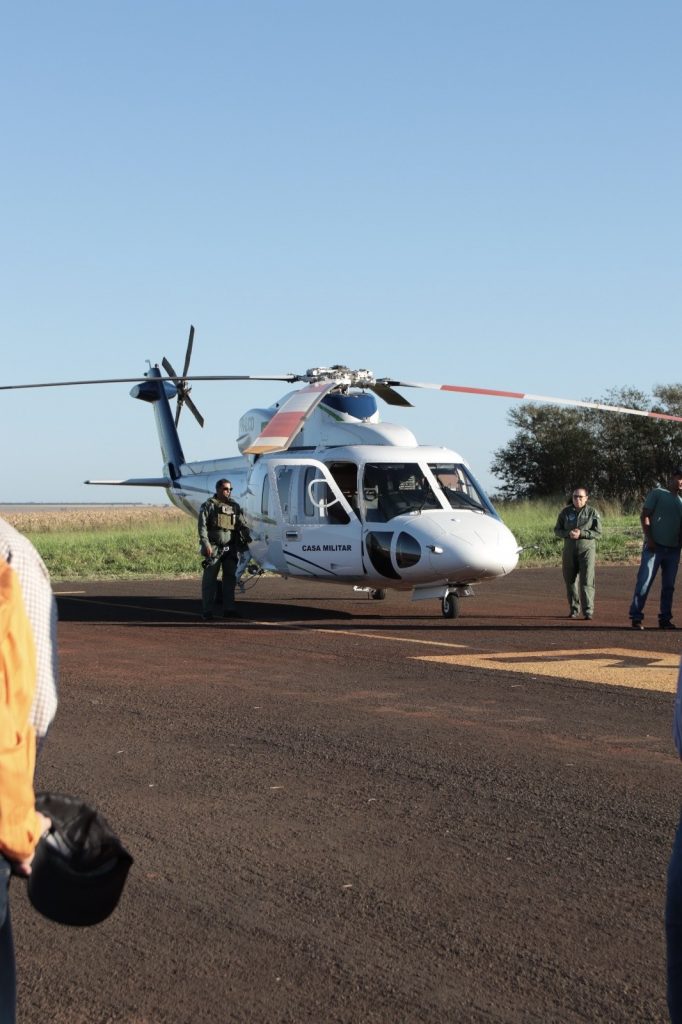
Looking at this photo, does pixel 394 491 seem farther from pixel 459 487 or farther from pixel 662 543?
pixel 662 543

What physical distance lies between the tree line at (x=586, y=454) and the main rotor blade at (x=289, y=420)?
138ft

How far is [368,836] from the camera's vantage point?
6.23 m

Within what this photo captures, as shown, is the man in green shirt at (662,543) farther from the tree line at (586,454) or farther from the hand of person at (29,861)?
the tree line at (586,454)

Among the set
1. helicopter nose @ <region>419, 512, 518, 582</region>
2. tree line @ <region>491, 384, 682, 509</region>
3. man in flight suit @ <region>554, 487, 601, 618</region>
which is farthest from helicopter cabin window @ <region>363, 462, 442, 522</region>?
tree line @ <region>491, 384, 682, 509</region>

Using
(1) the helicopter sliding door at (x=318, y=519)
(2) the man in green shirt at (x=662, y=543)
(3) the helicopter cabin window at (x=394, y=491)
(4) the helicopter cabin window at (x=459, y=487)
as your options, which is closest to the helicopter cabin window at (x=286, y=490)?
(1) the helicopter sliding door at (x=318, y=519)

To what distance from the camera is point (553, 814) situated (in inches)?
261

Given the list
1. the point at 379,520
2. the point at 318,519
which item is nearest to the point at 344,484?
the point at 318,519

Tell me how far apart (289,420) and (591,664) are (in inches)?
230

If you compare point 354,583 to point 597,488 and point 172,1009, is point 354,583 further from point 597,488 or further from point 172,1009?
point 597,488

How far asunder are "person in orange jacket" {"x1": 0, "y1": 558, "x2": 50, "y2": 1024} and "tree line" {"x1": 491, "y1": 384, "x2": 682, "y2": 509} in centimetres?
5641

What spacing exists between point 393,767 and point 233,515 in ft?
33.7

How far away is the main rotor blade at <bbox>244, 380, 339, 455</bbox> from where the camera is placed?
1576cm

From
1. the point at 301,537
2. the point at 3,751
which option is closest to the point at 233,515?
the point at 301,537

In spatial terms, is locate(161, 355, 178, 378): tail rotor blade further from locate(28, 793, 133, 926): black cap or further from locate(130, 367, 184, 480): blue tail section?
locate(28, 793, 133, 926): black cap
